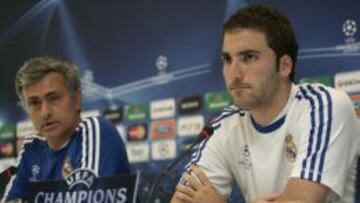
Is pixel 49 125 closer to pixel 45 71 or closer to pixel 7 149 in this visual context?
pixel 45 71

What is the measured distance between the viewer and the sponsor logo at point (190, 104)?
3207 mm

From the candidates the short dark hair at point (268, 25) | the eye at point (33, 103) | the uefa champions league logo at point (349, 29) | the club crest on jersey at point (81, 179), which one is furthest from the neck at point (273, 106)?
the eye at point (33, 103)

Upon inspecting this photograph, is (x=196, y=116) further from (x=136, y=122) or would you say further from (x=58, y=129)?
(x=58, y=129)

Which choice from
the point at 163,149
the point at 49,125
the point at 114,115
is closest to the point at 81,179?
the point at 49,125

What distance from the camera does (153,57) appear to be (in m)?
3.47

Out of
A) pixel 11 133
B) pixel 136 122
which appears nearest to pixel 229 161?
pixel 136 122

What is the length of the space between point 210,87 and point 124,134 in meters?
0.68

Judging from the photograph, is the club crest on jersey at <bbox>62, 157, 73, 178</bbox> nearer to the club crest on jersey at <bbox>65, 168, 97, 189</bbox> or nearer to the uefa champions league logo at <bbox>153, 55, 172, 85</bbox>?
the club crest on jersey at <bbox>65, 168, 97, 189</bbox>

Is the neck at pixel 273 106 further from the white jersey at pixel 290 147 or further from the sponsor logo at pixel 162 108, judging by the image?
the sponsor logo at pixel 162 108

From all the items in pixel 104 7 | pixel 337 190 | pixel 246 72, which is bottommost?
pixel 337 190

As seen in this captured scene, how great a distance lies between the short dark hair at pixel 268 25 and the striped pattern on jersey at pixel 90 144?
2.10 ft

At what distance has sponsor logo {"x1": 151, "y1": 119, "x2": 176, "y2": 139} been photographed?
3.34m

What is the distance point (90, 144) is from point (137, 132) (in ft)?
4.24

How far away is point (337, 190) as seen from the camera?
169cm
